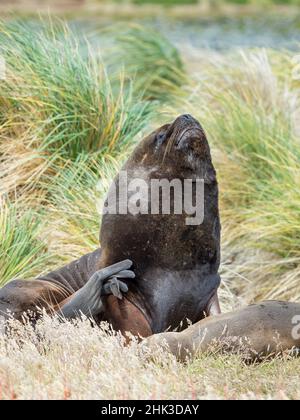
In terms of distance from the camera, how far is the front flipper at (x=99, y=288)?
231 inches

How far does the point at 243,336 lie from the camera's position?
19.3ft

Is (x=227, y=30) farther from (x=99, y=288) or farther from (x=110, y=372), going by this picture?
(x=110, y=372)

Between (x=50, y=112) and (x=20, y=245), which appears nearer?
(x=20, y=245)

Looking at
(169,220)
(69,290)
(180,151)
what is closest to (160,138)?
(180,151)

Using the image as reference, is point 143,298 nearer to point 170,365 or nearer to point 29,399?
point 170,365

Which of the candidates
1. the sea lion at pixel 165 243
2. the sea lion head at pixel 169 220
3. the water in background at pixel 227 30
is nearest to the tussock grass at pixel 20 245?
the sea lion at pixel 165 243

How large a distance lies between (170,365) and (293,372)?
63 cm

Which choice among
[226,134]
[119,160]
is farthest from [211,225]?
[226,134]

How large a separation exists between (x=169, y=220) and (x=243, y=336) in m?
0.71

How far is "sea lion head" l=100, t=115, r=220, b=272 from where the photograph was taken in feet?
19.9

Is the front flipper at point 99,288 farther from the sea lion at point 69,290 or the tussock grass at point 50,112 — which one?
the tussock grass at point 50,112

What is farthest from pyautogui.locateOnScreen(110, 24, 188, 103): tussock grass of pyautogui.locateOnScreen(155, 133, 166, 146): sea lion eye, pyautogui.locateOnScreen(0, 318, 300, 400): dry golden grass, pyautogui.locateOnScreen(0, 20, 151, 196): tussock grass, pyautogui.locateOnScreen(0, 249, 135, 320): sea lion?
pyautogui.locateOnScreen(0, 318, 300, 400): dry golden grass

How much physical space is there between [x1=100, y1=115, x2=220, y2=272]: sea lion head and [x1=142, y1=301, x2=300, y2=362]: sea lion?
371mm

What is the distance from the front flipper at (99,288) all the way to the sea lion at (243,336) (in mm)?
306
